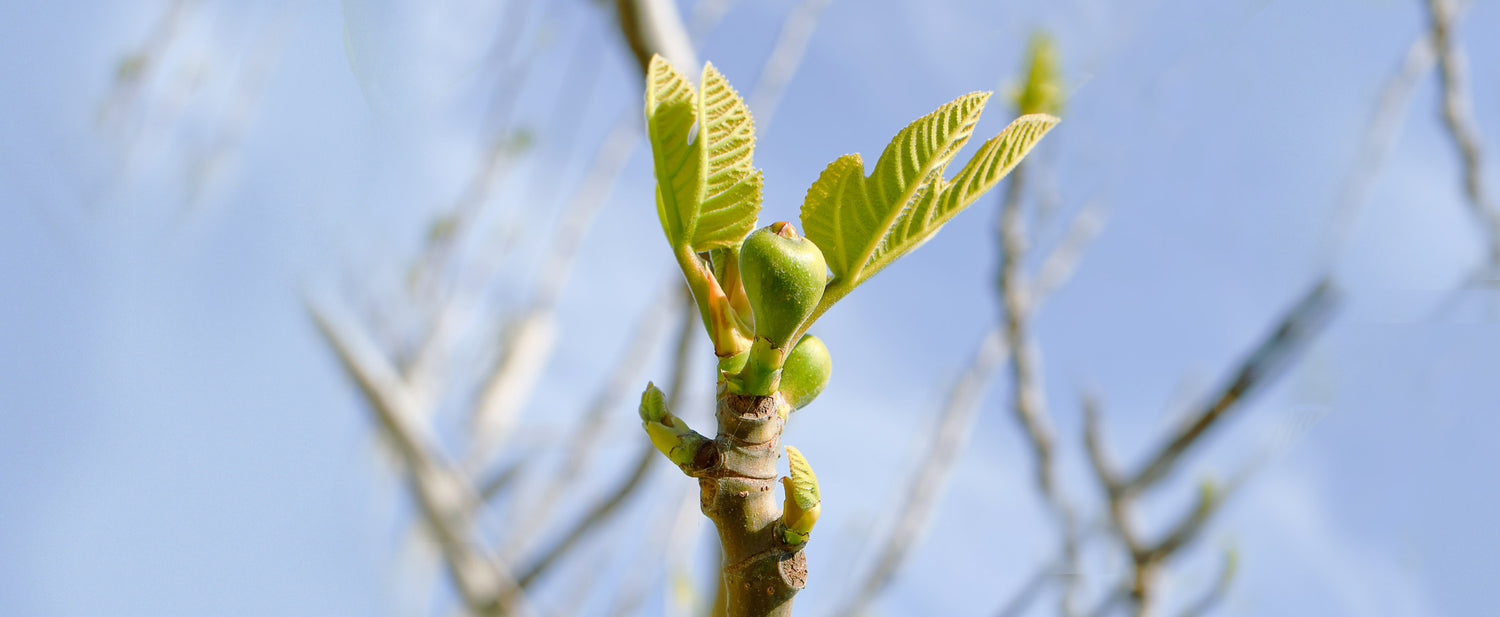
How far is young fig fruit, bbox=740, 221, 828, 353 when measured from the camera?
41cm

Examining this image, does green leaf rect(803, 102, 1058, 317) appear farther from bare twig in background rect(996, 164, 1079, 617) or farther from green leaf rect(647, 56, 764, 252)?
bare twig in background rect(996, 164, 1079, 617)

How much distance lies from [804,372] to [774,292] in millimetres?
104

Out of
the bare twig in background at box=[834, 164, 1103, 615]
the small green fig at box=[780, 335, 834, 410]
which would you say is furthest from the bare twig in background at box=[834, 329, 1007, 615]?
the small green fig at box=[780, 335, 834, 410]

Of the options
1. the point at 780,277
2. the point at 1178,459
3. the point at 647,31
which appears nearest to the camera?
the point at 780,277

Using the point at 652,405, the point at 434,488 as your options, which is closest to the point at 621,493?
the point at 434,488

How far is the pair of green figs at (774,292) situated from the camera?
0.41m

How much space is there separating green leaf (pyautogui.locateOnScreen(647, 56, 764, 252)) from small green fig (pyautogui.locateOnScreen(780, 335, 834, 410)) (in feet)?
0.26

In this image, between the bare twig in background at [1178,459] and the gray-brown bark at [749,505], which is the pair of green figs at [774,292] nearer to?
the gray-brown bark at [749,505]

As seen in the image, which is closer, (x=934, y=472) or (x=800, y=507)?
(x=800, y=507)

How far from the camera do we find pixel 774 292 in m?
0.42

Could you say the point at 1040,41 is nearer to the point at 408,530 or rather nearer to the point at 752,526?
the point at 752,526

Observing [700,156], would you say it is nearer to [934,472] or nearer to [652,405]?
[652,405]

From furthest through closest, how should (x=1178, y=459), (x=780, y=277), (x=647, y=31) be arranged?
(x=1178, y=459)
(x=647, y=31)
(x=780, y=277)

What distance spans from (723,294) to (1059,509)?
1357 mm
